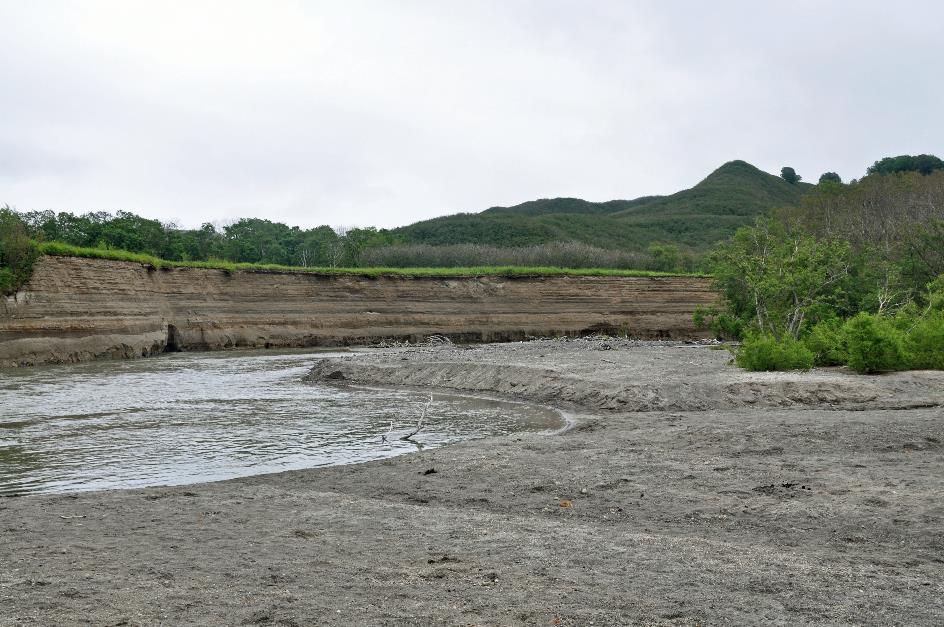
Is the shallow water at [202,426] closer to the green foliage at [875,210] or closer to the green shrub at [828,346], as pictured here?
the green shrub at [828,346]

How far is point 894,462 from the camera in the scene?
823 cm

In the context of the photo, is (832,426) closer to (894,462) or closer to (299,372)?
(894,462)

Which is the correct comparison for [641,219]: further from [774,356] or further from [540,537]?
[540,537]

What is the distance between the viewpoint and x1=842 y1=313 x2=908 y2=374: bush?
14734 mm

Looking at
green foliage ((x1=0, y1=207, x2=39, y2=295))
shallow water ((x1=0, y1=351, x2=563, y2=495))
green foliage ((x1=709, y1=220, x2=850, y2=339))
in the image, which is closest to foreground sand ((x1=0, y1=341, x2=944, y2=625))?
shallow water ((x1=0, y1=351, x2=563, y2=495))

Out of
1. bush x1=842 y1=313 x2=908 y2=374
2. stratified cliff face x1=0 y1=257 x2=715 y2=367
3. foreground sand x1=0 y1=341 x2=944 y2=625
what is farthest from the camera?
stratified cliff face x1=0 y1=257 x2=715 y2=367

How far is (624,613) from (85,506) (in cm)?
497

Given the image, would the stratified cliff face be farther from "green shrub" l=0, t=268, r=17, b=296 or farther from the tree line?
the tree line

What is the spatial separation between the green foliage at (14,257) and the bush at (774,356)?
82.4ft

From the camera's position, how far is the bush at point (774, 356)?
16.1 m

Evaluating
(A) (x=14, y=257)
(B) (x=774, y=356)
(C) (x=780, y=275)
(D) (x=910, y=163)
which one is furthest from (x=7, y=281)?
(D) (x=910, y=163)

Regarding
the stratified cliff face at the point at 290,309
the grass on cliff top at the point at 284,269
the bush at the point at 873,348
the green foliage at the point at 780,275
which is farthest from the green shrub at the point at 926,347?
the grass on cliff top at the point at 284,269

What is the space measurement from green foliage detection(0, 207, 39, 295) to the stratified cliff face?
42 centimetres

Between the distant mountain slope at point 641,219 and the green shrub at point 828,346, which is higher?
the distant mountain slope at point 641,219
